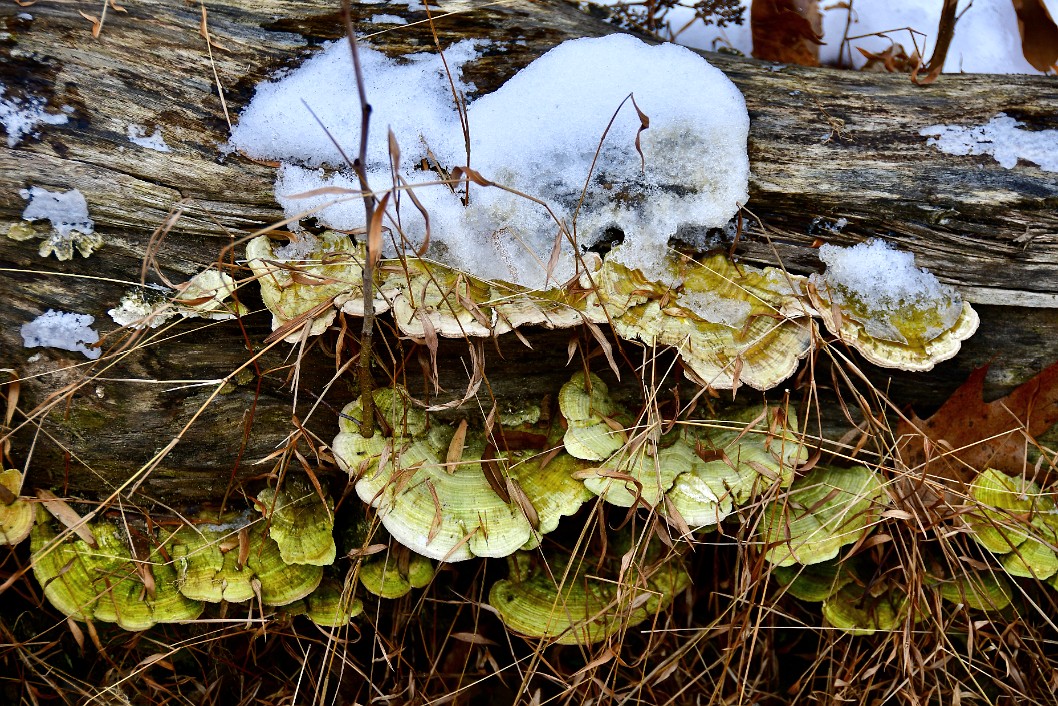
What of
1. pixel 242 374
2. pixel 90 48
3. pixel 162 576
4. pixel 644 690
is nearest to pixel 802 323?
pixel 644 690

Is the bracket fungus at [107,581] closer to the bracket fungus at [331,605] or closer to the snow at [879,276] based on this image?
the bracket fungus at [331,605]

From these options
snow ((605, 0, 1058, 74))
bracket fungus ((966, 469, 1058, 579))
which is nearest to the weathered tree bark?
bracket fungus ((966, 469, 1058, 579))

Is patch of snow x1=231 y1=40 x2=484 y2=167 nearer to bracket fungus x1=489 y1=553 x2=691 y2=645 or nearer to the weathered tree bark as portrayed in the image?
the weathered tree bark

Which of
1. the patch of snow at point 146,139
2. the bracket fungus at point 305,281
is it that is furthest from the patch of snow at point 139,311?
the patch of snow at point 146,139

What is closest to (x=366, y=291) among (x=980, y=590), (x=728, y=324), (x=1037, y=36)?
(x=728, y=324)

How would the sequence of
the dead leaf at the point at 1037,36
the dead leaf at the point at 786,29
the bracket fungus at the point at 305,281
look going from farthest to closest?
the dead leaf at the point at 786,29 < the dead leaf at the point at 1037,36 < the bracket fungus at the point at 305,281

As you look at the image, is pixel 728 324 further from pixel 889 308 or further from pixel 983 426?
pixel 983 426
